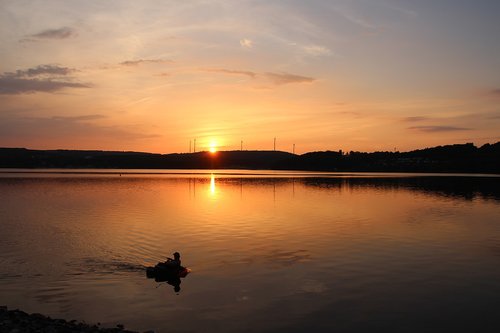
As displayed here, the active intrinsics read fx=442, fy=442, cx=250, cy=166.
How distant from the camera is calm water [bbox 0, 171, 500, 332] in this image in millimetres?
20906

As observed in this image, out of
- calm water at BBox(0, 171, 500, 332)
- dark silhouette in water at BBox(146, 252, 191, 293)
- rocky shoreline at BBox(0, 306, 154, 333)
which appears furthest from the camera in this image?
dark silhouette in water at BBox(146, 252, 191, 293)

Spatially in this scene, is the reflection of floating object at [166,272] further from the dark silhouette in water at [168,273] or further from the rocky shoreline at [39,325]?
the rocky shoreline at [39,325]

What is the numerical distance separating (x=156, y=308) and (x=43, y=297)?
626 centimetres

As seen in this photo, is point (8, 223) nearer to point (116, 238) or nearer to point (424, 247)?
point (116, 238)

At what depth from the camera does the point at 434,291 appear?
2517 cm

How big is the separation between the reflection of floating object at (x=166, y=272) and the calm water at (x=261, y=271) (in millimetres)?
607

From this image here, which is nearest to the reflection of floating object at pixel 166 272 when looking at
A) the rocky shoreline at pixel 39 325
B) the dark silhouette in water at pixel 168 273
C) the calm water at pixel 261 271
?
the dark silhouette in water at pixel 168 273

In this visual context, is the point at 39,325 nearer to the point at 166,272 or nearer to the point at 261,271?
the point at 166,272

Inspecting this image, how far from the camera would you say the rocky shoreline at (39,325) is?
1712 cm

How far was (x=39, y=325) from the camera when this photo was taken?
17672 mm

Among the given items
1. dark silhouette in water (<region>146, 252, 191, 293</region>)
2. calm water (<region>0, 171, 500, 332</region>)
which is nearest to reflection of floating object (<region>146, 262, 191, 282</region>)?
dark silhouette in water (<region>146, 252, 191, 293</region>)

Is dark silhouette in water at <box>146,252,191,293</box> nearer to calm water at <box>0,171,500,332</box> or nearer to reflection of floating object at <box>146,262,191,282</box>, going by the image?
reflection of floating object at <box>146,262,191,282</box>

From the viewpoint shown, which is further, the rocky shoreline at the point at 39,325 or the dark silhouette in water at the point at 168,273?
the dark silhouette in water at the point at 168,273

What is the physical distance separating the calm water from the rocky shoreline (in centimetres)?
136
